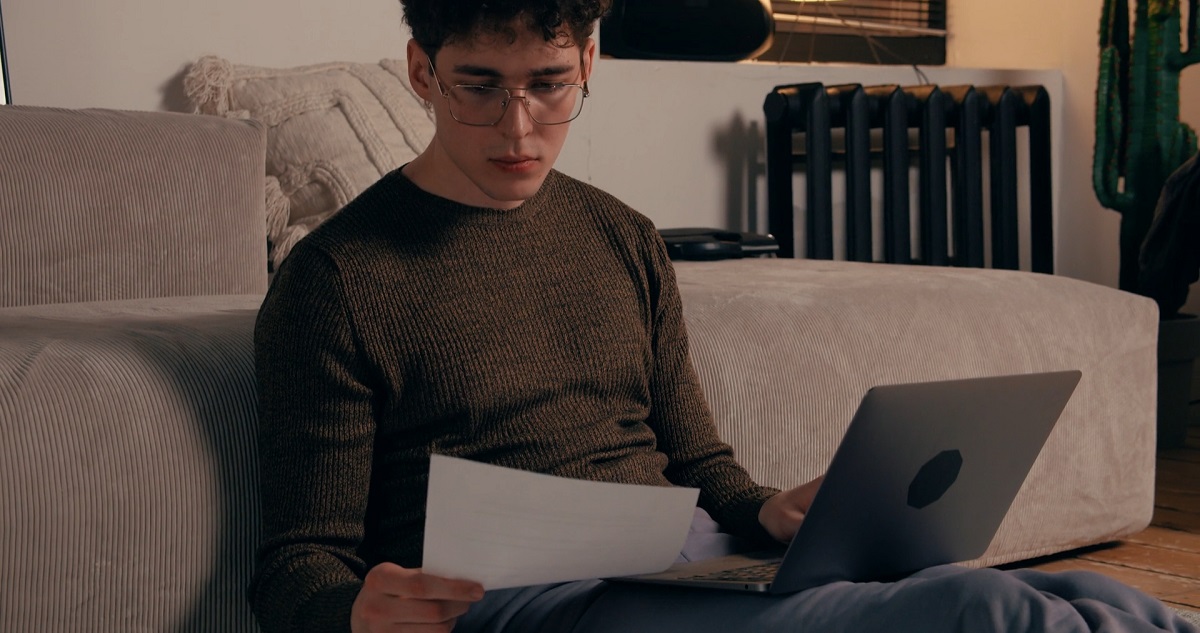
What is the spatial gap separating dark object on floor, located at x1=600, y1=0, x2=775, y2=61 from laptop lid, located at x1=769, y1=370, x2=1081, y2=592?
1747mm

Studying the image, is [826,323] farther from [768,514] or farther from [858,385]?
[768,514]

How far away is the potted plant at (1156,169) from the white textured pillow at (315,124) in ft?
4.71

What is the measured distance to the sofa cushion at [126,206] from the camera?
1.44 meters

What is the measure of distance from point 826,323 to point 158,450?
761mm

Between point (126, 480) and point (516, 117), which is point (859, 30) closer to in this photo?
point (516, 117)

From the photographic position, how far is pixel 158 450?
93cm

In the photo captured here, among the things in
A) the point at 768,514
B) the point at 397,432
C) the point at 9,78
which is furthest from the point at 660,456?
the point at 9,78

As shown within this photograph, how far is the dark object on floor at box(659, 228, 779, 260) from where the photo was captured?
1.89 meters

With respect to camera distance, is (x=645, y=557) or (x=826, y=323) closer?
(x=645, y=557)

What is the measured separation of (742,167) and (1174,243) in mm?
854

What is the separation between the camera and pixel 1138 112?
2.64m

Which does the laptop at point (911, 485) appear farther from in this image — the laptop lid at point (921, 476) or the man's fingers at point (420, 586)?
the man's fingers at point (420, 586)

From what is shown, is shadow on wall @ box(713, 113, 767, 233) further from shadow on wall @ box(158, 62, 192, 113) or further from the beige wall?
shadow on wall @ box(158, 62, 192, 113)

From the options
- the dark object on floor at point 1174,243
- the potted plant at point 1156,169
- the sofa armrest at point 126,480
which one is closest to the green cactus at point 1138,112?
the potted plant at point 1156,169
